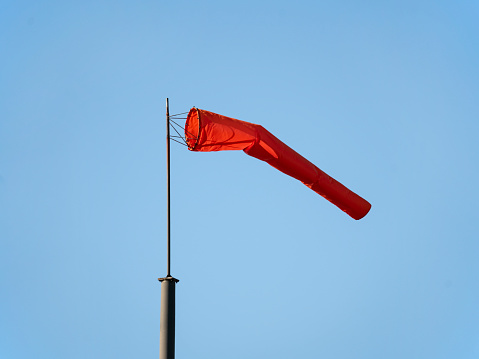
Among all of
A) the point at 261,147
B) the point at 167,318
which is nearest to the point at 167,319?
the point at 167,318

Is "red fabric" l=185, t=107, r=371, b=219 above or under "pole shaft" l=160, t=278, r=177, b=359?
above

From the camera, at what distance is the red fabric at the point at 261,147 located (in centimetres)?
1711

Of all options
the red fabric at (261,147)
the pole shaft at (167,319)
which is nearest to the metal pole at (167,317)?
the pole shaft at (167,319)

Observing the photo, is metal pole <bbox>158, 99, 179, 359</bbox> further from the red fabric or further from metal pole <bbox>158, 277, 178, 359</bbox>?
the red fabric

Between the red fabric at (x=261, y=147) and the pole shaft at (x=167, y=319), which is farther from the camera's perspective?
the red fabric at (x=261, y=147)

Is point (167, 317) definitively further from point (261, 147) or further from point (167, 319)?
point (261, 147)

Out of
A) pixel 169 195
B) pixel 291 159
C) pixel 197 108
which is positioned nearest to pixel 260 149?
pixel 291 159

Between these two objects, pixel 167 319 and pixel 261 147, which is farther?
pixel 261 147

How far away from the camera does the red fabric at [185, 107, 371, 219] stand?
17109 millimetres

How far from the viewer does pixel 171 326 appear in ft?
47.7

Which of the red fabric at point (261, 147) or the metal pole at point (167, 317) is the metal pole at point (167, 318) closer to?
the metal pole at point (167, 317)

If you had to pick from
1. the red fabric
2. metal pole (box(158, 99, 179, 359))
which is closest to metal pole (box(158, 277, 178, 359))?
metal pole (box(158, 99, 179, 359))

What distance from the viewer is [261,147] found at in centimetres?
1834

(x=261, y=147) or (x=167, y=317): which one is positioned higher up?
(x=261, y=147)
